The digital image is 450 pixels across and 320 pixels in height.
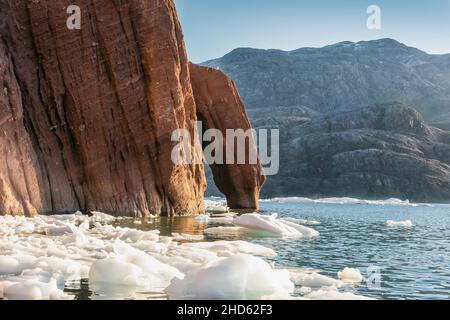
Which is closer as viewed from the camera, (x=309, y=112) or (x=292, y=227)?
(x=292, y=227)

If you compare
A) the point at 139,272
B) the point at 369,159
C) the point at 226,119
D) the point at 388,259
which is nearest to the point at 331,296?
the point at 139,272

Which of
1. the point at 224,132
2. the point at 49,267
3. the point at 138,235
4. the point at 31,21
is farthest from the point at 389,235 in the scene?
the point at 224,132

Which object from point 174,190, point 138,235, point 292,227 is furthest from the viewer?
point 174,190

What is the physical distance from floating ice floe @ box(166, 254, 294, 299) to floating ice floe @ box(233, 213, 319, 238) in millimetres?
13632

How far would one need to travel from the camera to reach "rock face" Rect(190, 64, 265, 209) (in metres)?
57.9

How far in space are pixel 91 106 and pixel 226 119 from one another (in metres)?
27.9

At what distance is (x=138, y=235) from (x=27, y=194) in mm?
10341

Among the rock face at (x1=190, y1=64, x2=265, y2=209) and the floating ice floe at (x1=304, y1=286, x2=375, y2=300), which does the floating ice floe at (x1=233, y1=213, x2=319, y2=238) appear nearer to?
the floating ice floe at (x1=304, y1=286, x2=375, y2=300)

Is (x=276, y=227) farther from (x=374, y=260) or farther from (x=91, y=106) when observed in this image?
(x=91, y=106)

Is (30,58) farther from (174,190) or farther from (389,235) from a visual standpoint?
(389,235)

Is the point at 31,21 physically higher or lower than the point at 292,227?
higher

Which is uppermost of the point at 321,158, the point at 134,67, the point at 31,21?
the point at 31,21

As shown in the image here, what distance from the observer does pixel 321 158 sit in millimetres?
122938

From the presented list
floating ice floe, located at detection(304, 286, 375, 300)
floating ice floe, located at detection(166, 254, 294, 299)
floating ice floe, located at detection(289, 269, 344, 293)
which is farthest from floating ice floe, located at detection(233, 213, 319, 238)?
floating ice floe, located at detection(304, 286, 375, 300)
